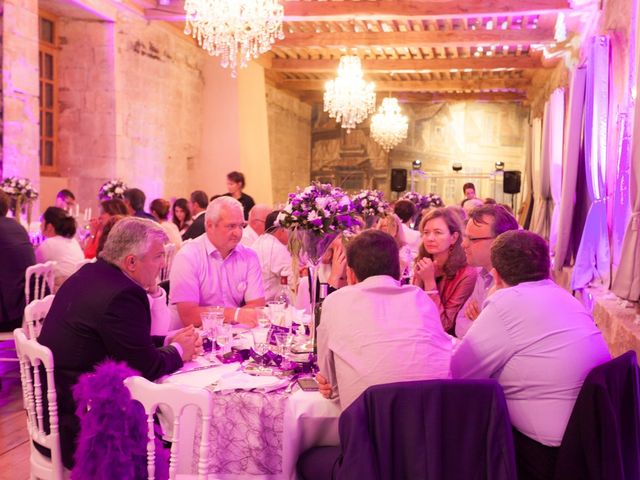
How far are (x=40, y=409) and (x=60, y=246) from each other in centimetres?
379

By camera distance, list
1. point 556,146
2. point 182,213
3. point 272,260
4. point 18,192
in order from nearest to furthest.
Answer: point 272,260
point 18,192
point 182,213
point 556,146

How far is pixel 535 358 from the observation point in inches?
88.7

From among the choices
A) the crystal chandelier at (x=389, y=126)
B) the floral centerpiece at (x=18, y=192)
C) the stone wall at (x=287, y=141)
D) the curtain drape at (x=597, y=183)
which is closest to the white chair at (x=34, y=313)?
the floral centerpiece at (x=18, y=192)

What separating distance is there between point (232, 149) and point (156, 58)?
7.75 ft

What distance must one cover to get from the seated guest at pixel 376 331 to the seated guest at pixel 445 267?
144 centimetres

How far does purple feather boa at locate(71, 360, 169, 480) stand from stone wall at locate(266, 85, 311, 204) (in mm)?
14981

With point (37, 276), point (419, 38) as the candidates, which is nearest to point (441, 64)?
point (419, 38)

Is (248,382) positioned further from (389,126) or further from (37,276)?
(389,126)

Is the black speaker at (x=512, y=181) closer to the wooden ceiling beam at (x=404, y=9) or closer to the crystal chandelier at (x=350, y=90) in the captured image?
the crystal chandelier at (x=350, y=90)

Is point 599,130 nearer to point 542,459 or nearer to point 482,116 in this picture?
point 542,459

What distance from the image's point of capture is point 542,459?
88.2 inches

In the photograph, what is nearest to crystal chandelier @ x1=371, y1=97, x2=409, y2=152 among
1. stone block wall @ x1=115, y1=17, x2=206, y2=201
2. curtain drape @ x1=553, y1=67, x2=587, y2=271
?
stone block wall @ x1=115, y1=17, x2=206, y2=201

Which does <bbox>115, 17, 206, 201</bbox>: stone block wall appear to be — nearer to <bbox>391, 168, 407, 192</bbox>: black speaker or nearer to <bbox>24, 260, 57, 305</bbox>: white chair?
<bbox>24, 260, 57, 305</bbox>: white chair

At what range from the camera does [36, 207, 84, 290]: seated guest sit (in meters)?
5.88
